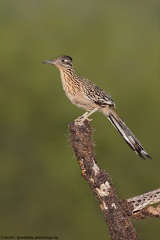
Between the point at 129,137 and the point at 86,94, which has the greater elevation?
the point at 86,94

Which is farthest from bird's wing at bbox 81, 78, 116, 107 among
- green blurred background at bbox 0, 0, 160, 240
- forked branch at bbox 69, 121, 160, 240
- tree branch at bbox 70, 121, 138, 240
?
green blurred background at bbox 0, 0, 160, 240

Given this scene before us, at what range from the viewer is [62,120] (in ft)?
86.0

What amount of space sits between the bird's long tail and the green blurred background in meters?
11.9

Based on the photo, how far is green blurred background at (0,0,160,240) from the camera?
2405 cm

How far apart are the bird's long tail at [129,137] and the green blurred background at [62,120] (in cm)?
1194

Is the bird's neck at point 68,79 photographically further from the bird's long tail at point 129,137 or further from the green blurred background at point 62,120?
the green blurred background at point 62,120

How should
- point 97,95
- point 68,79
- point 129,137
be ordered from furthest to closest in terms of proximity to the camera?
point 68,79 → point 97,95 → point 129,137

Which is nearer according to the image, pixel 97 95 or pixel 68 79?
pixel 97 95

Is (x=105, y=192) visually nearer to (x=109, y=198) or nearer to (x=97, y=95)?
(x=109, y=198)

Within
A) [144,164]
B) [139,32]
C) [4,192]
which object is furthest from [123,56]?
[4,192]

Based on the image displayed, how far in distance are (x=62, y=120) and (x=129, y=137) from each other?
686 inches

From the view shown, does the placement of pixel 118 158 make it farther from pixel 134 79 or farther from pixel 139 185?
pixel 134 79

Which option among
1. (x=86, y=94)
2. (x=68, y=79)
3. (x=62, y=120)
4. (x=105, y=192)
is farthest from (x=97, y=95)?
(x=62, y=120)

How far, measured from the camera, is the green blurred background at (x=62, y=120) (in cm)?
2405
